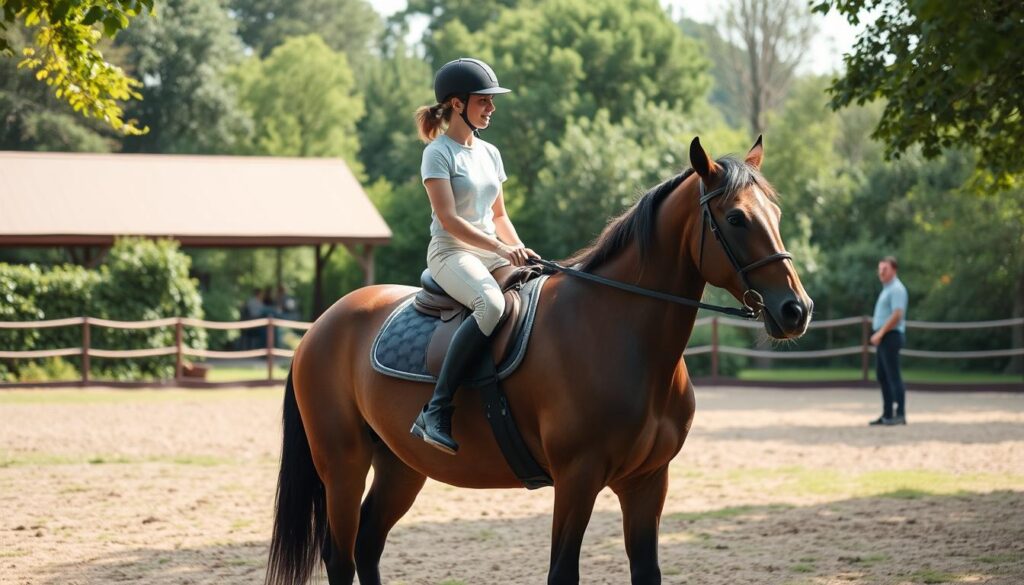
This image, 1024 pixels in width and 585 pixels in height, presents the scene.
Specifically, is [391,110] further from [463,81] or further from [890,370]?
[463,81]

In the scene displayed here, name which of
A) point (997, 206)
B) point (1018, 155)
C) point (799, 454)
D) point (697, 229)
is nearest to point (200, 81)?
point (997, 206)

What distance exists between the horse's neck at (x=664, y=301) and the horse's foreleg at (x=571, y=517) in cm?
60

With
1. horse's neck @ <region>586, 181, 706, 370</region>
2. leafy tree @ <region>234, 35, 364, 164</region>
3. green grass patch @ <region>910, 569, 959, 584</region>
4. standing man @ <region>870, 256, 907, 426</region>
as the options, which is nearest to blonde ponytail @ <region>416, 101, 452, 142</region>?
horse's neck @ <region>586, 181, 706, 370</region>

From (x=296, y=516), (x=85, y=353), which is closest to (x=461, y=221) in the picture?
(x=296, y=516)

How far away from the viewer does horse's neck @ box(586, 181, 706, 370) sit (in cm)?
514

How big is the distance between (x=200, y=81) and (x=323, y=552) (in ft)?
144

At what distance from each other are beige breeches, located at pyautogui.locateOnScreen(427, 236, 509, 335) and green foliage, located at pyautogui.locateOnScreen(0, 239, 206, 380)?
1899 cm

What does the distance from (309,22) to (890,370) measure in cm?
6278

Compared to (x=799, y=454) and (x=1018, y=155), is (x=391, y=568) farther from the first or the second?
(x=799, y=454)

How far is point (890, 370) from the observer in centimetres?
1569

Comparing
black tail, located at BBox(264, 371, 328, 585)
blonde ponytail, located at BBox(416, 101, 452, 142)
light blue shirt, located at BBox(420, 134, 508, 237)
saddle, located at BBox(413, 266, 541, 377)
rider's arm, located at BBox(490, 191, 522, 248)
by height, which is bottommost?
black tail, located at BBox(264, 371, 328, 585)

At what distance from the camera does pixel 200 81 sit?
47.2 m

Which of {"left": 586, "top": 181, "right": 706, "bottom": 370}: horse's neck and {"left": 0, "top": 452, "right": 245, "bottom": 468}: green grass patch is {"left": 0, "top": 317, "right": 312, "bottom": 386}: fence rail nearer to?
{"left": 0, "top": 452, "right": 245, "bottom": 468}: green grass patch

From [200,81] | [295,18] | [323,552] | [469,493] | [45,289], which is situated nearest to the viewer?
[323,552]
